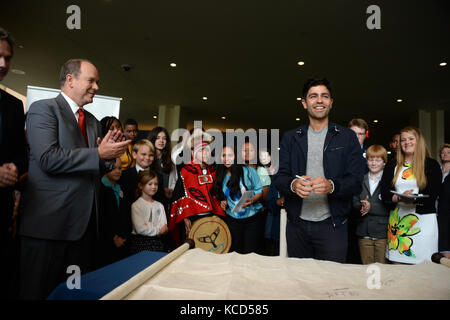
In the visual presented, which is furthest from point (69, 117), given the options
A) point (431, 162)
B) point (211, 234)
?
point (431, 162)

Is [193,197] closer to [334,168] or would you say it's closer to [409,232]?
[334,168]

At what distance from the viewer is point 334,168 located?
1775 mm

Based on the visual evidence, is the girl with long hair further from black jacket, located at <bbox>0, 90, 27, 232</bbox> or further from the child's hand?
black jacket, located at <bbox>0, 90, 27, 232</bbox>

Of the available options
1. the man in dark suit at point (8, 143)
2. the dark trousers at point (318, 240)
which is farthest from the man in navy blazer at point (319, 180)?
the man in dark suit at point (8, 143)

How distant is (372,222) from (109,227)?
2.22 metres

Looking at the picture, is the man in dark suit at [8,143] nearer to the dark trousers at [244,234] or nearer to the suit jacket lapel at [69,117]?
the suit jacket lapel at [69,117]

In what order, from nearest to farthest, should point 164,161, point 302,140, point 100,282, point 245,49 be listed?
1. point 100,282
2. point 302,140
3. point 164,161
4. point 245,49

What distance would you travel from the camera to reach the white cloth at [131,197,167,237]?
2.53 meters

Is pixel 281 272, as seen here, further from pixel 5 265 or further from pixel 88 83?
pixel 5 265

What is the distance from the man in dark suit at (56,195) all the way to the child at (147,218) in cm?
95

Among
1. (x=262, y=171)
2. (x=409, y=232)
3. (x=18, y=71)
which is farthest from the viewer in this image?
(x=18, y=71)

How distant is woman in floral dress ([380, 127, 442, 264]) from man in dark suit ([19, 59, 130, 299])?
6.86 feet

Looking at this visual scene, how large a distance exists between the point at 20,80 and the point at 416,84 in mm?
9659

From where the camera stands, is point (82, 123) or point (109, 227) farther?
point (109, 227)
